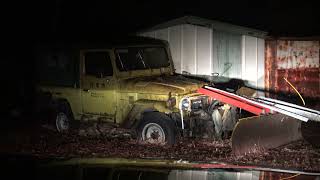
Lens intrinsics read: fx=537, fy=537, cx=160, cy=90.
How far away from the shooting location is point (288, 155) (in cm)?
1077

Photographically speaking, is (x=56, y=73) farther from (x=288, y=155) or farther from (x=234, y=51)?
(x=288, y=155)

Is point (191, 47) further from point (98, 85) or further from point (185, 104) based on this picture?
point (185, 104)

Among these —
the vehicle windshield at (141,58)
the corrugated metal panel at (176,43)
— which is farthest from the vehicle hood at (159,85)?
the corrugated metal panel at (176,43)

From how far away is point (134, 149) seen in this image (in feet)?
37.8

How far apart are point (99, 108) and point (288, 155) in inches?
179

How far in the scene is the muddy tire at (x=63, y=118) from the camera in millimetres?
13664

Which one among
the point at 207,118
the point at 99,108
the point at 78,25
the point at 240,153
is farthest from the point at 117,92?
the point at 78,25

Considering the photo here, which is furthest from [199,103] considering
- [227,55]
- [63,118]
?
[227,55]

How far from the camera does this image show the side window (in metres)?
12.4

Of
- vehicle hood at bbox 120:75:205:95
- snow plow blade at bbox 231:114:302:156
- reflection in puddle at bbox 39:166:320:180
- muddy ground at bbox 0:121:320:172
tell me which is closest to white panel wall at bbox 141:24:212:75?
vehicle hood at bbox 120:75:205:95

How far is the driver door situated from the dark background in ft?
22.5

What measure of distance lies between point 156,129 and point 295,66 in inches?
219

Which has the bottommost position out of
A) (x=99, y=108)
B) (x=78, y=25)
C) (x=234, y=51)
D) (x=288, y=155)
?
(x=288, y=155)

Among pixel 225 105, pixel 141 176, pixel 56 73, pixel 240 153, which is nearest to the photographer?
pixel 141 176
